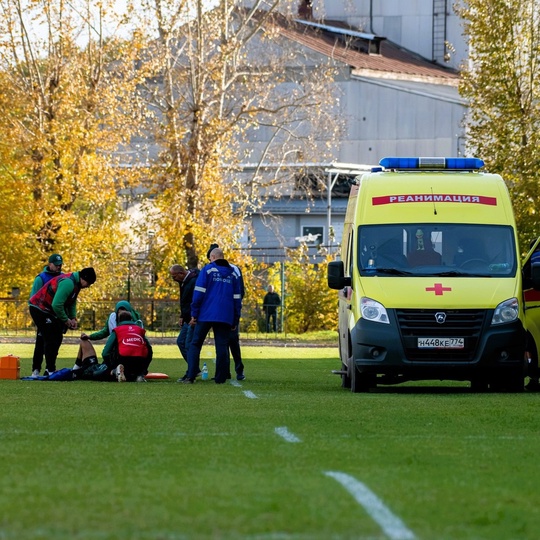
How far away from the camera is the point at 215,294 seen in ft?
69.2

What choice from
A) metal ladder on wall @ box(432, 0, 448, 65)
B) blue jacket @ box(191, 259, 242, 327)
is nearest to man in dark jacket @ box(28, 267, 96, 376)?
blue jacket @ box(191, 259, 242, 327)

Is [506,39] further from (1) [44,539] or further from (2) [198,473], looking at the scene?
(1) [44,539]

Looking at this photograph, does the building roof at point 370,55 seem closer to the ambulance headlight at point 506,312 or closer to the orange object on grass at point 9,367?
the orange object on grass at point 9,367

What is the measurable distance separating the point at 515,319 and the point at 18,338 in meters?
25.7

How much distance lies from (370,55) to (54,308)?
53.0 m

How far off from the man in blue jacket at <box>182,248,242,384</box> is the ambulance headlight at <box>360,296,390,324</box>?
342 centimetres

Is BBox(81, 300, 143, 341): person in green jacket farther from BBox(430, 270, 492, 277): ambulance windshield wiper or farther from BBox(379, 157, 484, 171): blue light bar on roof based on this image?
BBox(430, 270, 492, 277): ambulance windshield wiper

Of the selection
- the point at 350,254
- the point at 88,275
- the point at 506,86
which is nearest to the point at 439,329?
the point at 350,254

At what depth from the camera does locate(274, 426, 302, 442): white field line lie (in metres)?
11.3

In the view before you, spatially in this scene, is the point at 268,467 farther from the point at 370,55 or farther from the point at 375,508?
the point at 370,55

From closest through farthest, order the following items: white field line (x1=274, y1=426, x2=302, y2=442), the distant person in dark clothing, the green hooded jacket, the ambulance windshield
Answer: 1. white field line (x1=274, y1=426, x2=302, y2=442)
2. the ambulance windshield
3. the green hooded jacket
4. the distant person in dark clothing

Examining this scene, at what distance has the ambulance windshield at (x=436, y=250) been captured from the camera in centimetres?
1848

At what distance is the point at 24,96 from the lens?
45.7m

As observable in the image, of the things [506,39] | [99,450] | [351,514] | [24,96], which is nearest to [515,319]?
[99,450]
